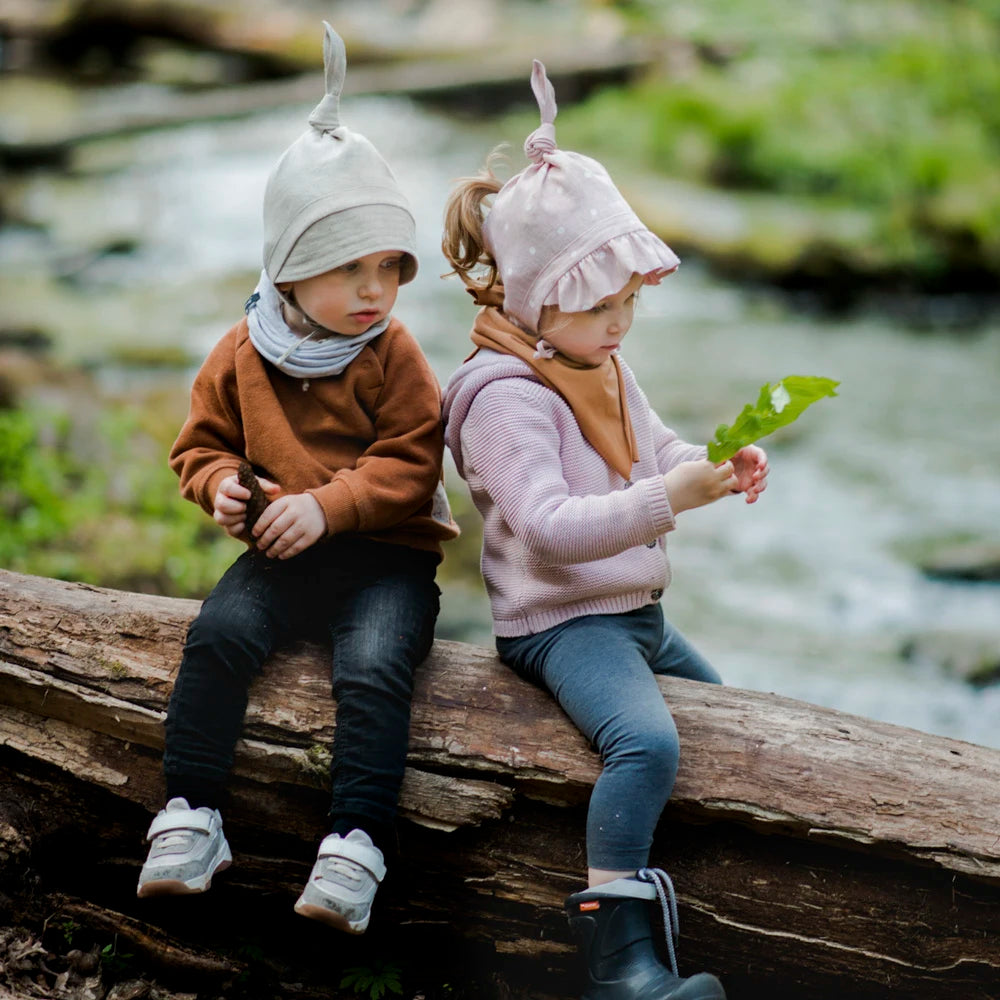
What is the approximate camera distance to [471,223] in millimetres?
2461

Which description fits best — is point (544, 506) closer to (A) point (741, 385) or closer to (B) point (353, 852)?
(B) point (353, 852)

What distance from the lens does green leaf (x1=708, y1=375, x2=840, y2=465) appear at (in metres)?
2.19

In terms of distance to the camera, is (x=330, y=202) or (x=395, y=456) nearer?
(x=330, y=202)

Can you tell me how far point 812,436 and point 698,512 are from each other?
1.26 meters

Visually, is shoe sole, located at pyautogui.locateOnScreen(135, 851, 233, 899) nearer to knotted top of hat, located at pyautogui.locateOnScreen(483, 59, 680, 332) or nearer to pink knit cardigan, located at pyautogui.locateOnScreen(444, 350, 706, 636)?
pink knit cardigan, located at pyautogui.locateOnScreen(444, 350, 706, 636)

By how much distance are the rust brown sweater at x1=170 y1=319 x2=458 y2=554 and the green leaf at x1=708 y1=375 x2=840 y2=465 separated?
23.4 inches

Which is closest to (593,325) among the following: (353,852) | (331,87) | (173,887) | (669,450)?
(669,450)

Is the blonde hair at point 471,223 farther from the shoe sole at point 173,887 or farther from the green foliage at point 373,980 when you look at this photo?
the green foliage at point 373,980

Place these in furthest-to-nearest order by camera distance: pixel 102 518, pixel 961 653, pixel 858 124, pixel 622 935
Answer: pixel 858 124, pixel 961 653, pixel 102 518, pixel 622 935

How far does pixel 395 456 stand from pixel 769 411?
739 millimetres

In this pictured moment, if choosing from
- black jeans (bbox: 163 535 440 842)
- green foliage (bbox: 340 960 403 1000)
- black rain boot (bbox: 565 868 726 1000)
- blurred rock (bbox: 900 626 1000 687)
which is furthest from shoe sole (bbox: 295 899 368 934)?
blurred rock (bbox: 900 626 1000 687)

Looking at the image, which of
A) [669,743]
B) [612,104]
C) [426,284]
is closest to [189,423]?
[669,743]

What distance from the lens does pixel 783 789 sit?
2279 mm

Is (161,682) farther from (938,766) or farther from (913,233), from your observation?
(913,233)
